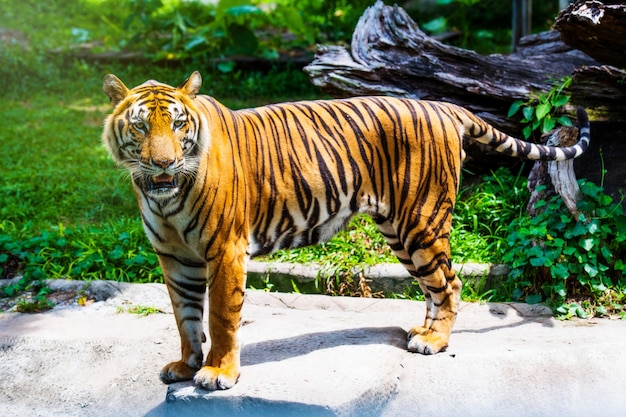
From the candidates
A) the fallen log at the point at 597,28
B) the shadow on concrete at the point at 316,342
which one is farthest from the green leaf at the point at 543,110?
the shadow on concrete at the point at 316,342

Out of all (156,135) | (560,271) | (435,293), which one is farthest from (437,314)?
(156,135)

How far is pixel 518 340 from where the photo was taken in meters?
4.34

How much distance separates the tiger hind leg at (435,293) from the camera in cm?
416

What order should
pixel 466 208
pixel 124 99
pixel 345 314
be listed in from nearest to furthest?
1. pixel 124 99
2. pixel 345 314
3. pixel 466 208

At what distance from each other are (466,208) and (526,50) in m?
1.94

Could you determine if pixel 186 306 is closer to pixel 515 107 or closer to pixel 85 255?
pixel 85 255

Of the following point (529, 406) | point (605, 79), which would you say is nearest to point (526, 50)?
point (605, 79)

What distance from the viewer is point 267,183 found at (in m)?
3.94

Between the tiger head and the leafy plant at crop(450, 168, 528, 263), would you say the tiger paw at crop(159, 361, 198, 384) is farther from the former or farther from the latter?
the leafy plant at crop(450, 168, 528, 263)

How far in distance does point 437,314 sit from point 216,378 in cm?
131

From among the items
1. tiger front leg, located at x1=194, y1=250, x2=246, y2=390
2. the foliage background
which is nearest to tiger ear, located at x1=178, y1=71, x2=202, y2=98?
the foliage background

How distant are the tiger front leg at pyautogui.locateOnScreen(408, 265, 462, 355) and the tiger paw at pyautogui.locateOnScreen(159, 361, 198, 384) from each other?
1.18 meters

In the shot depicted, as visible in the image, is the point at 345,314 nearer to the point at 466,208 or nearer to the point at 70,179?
the point at 466,208

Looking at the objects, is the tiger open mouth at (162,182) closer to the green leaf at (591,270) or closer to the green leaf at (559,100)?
the green leaf at (591,270)
